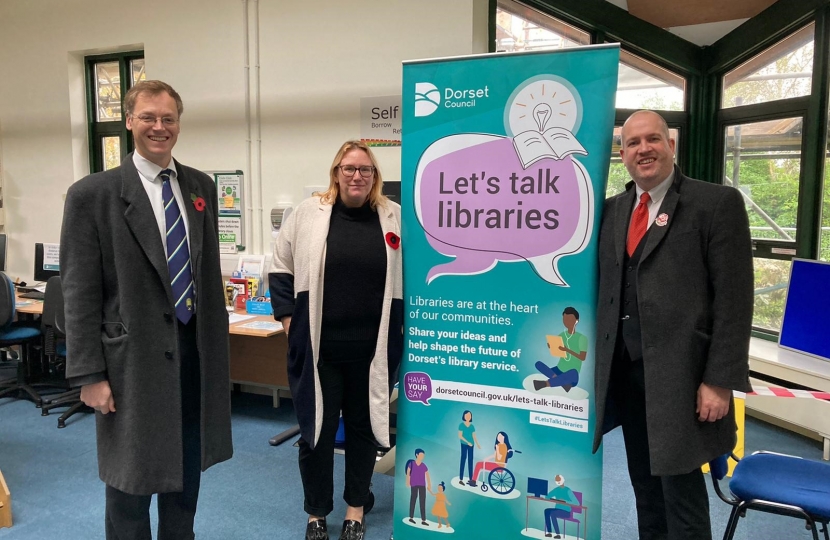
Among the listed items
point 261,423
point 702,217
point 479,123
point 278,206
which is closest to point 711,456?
point 702,217

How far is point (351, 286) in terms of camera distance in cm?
207

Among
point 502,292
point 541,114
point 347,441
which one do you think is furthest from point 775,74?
point 347,441

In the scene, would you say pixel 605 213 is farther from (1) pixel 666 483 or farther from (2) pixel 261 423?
(2) pixel 261 423

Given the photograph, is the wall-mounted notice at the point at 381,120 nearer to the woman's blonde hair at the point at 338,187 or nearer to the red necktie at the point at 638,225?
the woman's blonde hair at the point at 338,187

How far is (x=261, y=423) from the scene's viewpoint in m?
3.72

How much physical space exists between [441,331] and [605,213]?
29.3 inches

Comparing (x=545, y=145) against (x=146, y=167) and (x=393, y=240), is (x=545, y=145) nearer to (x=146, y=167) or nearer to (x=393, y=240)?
(x=393, y=240)

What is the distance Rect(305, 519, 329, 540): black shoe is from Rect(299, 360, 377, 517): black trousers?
36 millimetres

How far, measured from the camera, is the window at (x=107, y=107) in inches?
194

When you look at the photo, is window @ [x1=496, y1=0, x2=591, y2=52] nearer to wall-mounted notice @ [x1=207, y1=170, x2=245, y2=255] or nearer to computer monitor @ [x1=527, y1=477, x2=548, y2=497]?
wall-mounted notice @ [x1=207, y1=170, x2=245, y2=255]

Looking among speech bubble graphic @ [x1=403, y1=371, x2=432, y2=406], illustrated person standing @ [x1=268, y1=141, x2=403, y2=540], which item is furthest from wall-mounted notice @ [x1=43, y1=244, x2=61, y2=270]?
speech bubble graphic @ [x1=403, y1=371, x2=432, y2=406]

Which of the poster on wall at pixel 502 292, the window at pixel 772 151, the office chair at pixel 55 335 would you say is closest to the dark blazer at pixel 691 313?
the poster on wall at pixel 502 292

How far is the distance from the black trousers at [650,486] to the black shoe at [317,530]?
1.21 metres

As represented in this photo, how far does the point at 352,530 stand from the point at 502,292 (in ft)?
3.80
